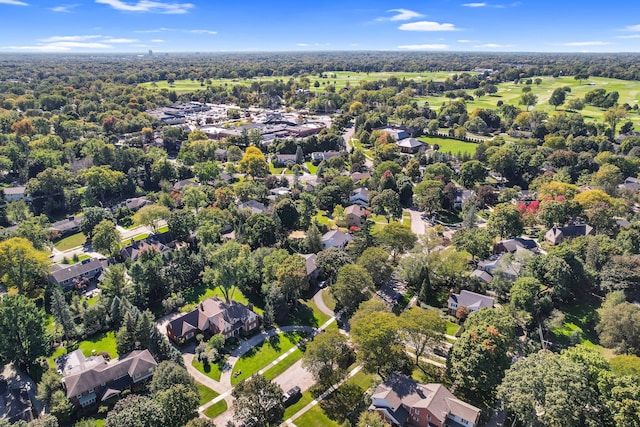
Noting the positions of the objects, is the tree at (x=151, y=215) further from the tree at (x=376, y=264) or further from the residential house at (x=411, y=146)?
the residential house at (x=411, y=146)

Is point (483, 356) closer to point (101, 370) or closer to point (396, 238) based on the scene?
point (396, 238)

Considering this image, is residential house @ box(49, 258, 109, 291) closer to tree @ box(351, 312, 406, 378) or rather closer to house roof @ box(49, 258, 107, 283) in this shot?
house roof @ box(49, 258, 107, 283)

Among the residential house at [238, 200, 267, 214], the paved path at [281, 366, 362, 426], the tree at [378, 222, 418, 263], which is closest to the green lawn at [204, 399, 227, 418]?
the paved path at [281, 366, 362, 426]

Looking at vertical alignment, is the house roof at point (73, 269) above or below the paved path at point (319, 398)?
above

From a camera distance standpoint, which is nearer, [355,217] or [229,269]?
[229,269]

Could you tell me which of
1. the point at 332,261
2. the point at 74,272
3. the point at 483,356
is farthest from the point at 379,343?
the point at 74,272

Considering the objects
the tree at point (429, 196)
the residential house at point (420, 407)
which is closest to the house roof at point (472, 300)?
the residential house at point (420, 407)

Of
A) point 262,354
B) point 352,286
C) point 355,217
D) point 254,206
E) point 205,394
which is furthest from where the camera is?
point 254,206
